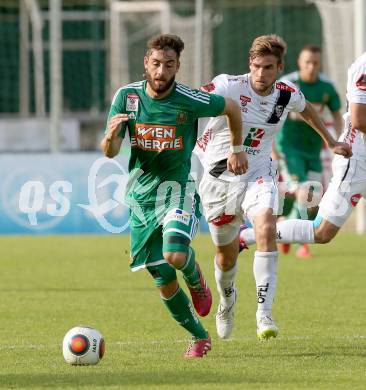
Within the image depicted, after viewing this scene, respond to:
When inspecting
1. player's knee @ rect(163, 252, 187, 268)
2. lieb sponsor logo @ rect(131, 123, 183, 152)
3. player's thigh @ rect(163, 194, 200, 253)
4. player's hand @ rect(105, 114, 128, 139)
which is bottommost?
player's knee @ rect(163, 252, 187, 268)

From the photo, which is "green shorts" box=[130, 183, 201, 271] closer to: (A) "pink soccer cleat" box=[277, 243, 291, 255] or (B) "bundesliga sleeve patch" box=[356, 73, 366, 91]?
(B) "bundesliga sleeve patch" box=[356, 73, 366, 91]

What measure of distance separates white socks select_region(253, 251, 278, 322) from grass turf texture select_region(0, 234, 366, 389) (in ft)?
0.82

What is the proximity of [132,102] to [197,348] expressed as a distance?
160cm

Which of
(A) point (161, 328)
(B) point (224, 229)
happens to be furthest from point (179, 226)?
(A) point (161, 328)

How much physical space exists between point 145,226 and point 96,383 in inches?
56.6

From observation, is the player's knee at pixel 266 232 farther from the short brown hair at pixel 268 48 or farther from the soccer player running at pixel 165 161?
the short brown hair at pixel 268 48

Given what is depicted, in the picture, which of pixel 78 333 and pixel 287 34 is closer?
pixel 78 333

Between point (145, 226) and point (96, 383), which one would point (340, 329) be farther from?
Answer: point (96, 383)

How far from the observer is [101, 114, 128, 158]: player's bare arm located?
23.8 ft

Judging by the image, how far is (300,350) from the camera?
7832mm

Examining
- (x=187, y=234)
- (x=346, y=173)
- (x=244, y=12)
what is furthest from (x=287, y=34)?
(x=187, y=234)

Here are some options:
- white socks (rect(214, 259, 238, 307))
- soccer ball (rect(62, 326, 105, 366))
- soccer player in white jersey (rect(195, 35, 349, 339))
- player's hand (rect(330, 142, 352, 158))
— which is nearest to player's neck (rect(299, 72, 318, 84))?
soccer player in white jersey (rect(195, 35, 349, 339))

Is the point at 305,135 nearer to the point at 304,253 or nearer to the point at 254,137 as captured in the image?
the point at 304,253

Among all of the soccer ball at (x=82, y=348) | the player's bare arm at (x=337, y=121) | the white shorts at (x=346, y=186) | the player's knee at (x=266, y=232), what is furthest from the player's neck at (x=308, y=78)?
the soccer ball at (x=82, y=348)
